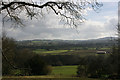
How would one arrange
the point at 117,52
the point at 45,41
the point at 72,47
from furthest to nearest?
the point at 72,47 < the point at 45,41 < the point at 117,52

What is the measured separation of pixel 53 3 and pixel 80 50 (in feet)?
44.7

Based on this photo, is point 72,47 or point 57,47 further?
point 72,47

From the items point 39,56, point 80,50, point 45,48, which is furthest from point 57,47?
point 80,50

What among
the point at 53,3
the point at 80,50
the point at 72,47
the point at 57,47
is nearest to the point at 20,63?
the point at 57,47

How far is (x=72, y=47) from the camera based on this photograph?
17359 mm

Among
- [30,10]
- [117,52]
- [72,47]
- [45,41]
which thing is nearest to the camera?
[30,10]

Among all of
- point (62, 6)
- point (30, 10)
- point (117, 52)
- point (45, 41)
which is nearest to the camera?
point (62, 6)

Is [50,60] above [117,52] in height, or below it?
below

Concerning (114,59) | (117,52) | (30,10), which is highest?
(30,10)

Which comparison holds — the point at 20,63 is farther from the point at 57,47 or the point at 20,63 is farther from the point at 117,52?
the point at 117,52

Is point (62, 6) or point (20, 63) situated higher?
point (62, 6)

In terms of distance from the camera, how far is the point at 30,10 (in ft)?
20.5

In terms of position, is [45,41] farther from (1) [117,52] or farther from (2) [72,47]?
(1) [117,52]

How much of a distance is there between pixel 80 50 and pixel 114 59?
6.53 metres
